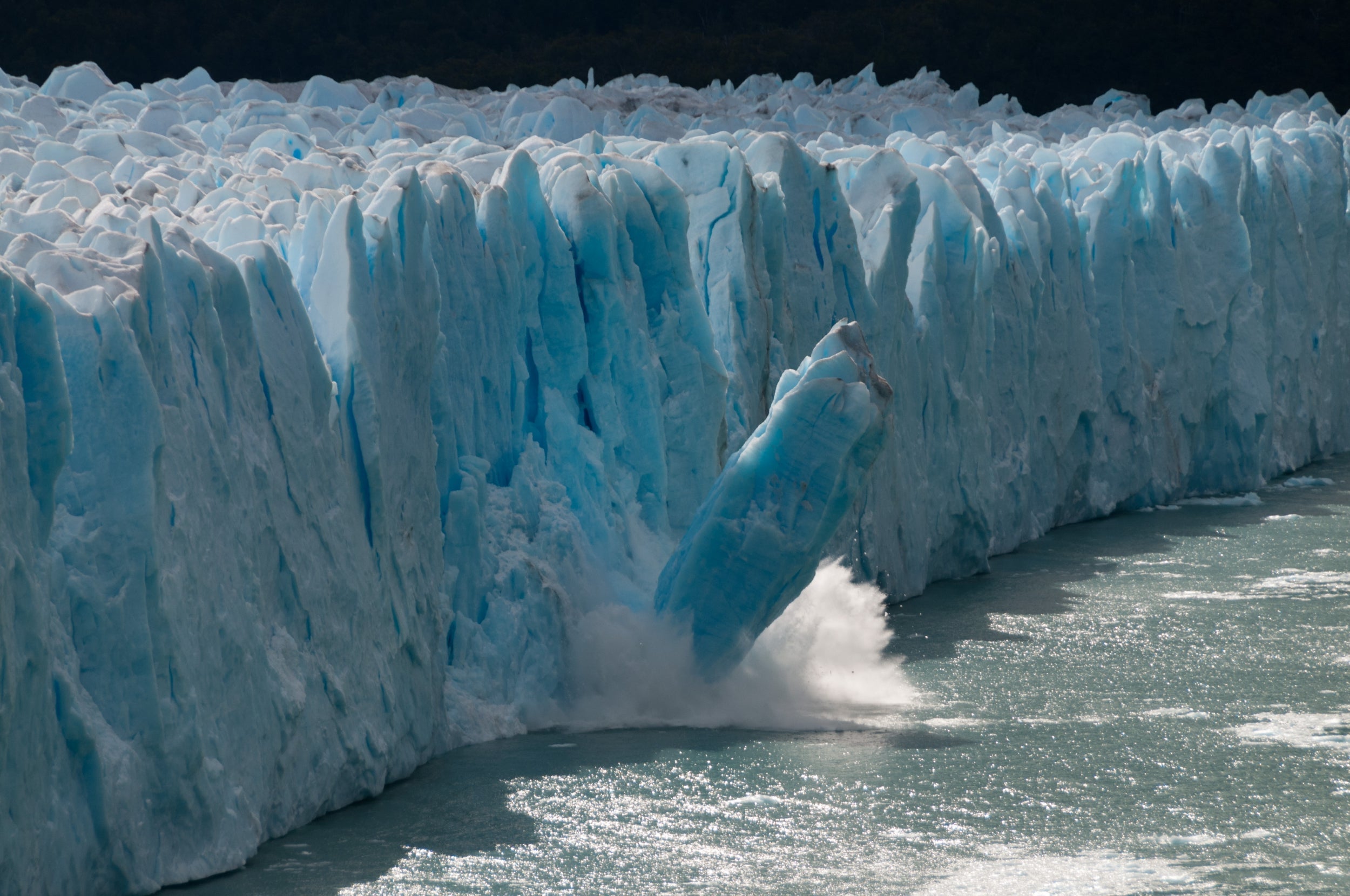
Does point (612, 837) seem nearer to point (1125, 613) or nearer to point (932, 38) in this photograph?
point (1125, 613)

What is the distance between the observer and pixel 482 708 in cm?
643

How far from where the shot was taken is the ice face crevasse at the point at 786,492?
21.7ft

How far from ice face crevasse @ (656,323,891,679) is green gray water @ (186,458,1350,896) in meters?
0.52

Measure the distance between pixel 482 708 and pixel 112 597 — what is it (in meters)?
2.22

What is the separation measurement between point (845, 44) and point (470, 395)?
20.7 m

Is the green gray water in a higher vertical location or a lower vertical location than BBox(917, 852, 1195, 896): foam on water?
higher

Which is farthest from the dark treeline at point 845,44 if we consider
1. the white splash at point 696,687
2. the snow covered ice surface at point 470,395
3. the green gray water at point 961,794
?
the white splash at point 696,687

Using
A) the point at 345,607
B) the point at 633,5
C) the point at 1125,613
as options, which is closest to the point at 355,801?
the point at 345,607

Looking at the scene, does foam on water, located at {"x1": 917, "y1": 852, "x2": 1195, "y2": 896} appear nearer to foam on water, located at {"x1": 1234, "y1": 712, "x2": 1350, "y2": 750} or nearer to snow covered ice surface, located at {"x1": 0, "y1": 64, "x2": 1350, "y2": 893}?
foam on water, located at {"x1": 1234, "y1": 712, "x2": 1350, "y2": 750}

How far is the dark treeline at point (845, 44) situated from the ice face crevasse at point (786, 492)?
17840 millimetres

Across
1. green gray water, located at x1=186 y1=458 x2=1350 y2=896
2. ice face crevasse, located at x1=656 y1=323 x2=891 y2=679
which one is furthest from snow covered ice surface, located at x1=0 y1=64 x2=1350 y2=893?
green gray water, located at x1=186 y1=458 x2=1350 y2=896

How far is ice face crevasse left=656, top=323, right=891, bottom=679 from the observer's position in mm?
6602

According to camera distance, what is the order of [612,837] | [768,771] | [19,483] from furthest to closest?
[768,771]
[612,837]
[19,483]

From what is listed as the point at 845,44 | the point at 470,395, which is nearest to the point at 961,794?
the point at 470,395
